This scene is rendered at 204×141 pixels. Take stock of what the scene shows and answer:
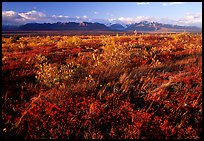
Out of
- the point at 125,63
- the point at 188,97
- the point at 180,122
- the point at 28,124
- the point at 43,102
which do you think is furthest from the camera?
the point at 125,63

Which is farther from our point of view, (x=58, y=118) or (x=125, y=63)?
(x=125, y=63)

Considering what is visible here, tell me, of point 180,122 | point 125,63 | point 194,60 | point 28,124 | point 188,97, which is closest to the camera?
point 28,124

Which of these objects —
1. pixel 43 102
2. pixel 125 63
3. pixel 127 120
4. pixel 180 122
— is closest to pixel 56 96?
pixel 43 102

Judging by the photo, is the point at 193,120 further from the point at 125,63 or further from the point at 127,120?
the point at 125,63

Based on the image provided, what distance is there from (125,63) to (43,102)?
5.41m

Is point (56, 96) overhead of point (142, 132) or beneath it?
overhead

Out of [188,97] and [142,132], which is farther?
[188,97]

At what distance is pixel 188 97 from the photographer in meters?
8.69

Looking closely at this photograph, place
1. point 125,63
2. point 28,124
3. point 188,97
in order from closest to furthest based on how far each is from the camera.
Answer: point 28,124, point 188,97, point 125,63

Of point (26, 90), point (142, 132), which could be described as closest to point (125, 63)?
point (26, 90)

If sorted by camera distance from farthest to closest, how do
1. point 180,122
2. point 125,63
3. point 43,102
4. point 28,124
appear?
point 125,63, point 43,102, point 180,122, point 28,124

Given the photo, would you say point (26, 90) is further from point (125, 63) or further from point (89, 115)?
point (125, 63)

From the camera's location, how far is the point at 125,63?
12.3 meters

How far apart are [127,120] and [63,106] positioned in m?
1.84
